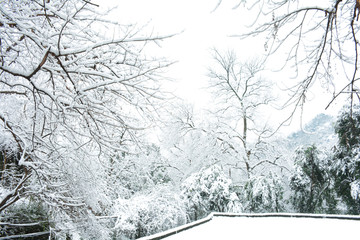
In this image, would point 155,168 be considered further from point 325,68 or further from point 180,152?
point 325,68

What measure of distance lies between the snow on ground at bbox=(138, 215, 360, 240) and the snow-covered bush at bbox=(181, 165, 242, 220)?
4591mm

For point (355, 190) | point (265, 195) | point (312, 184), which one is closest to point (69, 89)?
point (265, 195)

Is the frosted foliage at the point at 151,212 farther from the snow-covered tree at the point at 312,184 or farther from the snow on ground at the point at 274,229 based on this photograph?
the snow-covered tree at the point at 312,184

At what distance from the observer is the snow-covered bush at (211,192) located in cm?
1176

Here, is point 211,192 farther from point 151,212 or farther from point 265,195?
point 151,212

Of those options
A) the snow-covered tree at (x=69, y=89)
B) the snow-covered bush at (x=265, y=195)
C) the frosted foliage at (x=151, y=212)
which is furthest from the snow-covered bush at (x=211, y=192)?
the snow-covered tree at (x=69, y=89)

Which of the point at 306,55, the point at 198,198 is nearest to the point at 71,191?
the point at 306,55

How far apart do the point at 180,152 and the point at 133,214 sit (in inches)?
332

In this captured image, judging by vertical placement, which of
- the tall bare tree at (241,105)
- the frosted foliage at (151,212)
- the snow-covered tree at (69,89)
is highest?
the tall bare tree at (241,105)

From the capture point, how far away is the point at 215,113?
617 inches

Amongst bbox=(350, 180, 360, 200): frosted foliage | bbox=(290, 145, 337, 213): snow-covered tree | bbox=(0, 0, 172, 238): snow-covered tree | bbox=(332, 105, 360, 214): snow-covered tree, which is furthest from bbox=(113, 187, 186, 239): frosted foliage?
bbox=(332, 105, 360, 214): snow-covered tree

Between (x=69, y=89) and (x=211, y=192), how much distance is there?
10.1 metres

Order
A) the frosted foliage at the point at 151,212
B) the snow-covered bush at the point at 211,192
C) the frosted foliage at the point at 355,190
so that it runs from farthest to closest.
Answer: the snow-covered bush at the point at 211,192 < the frosted foliage at the point at 355,190 < the frosted foliage at the point at 151,212

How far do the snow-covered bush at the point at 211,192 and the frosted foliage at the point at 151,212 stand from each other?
0.73 m
